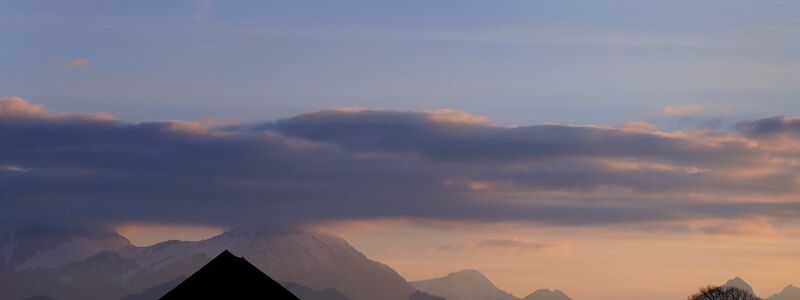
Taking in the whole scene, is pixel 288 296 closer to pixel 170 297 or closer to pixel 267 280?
pixel 267 280

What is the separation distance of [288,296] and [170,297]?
7.26 m

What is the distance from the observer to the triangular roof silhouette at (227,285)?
9044cm

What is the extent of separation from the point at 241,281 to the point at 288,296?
3203 mm

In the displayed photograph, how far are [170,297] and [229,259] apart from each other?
4.41 metres

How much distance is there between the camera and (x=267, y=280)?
91.8m

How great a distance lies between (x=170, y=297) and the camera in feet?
296

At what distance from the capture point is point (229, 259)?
302ft

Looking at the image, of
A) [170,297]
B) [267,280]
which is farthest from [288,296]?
[170,297]

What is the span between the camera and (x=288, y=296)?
92062 millimetres

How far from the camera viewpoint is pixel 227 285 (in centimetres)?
9069

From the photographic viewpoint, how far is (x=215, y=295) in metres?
90.2

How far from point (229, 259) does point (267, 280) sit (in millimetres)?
2735

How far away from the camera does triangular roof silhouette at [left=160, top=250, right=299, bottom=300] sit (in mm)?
90438

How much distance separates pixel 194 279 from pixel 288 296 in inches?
232
